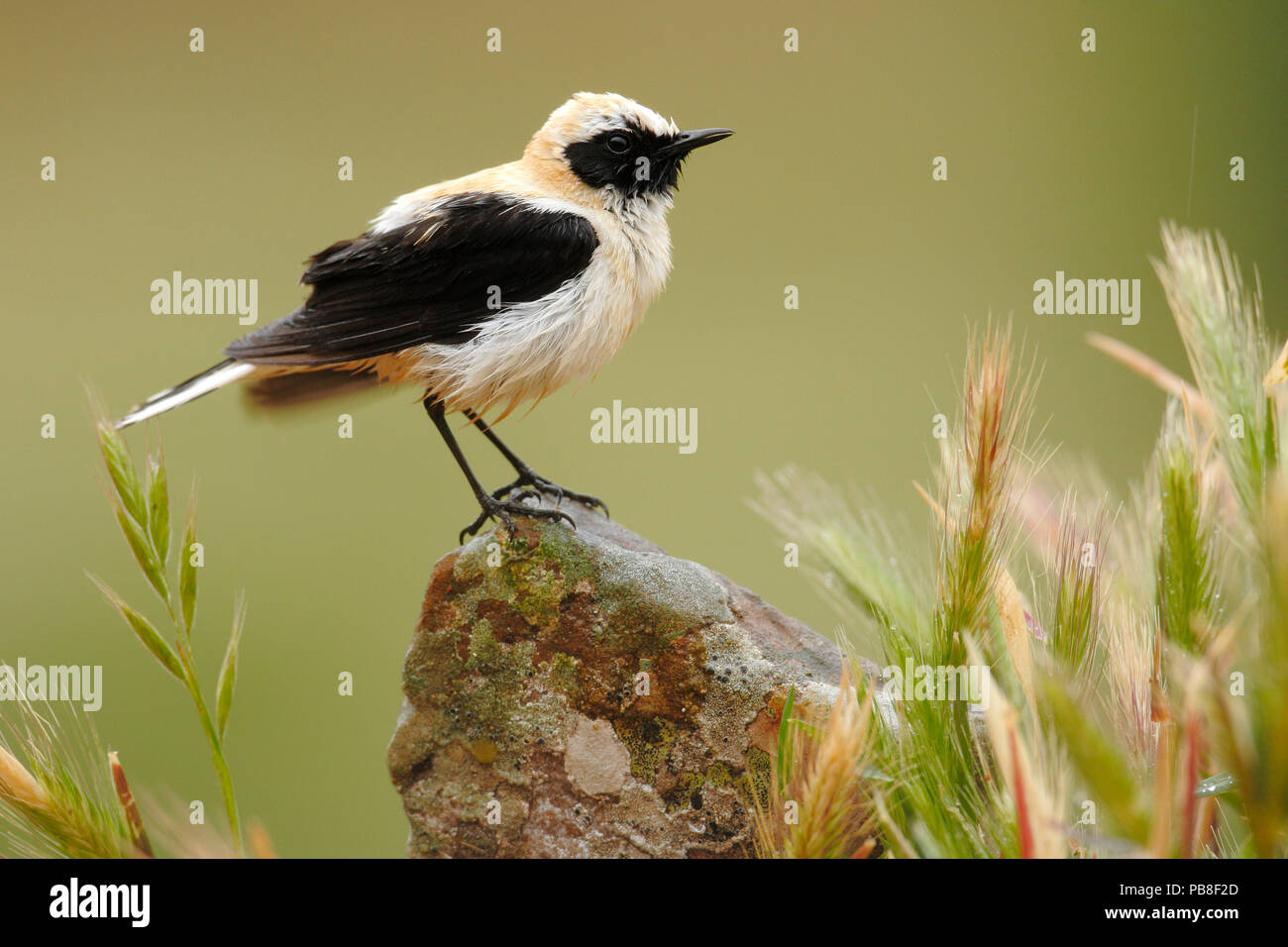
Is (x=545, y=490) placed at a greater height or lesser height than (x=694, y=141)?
lesser

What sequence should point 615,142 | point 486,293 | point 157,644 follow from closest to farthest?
point 157,644
point 486,293
point 615,142

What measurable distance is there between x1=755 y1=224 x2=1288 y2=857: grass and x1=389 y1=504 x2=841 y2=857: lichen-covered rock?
25 cm

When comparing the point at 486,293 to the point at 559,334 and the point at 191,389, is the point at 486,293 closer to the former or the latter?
the point at 559,334

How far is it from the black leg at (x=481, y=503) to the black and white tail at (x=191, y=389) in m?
0.41

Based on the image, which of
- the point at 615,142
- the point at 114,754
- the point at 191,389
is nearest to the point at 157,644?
the point at 114,754

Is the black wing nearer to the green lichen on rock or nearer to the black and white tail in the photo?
the black and white tail

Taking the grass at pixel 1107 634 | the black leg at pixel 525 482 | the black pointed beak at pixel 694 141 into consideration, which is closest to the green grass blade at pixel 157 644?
the grass at pixel 1107 634

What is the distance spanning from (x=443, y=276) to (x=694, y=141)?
656mm

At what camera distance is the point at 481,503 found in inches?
82.8

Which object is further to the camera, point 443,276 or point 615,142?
point 615,142

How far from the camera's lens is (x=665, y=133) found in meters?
2.30

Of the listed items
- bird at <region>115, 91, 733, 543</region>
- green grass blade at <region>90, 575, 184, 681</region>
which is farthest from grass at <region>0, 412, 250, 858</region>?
bird at <region>115, 91, 733, 543</region>

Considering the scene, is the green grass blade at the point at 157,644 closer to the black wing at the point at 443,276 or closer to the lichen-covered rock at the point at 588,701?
the lichen-covered rock at the point at 588,701
